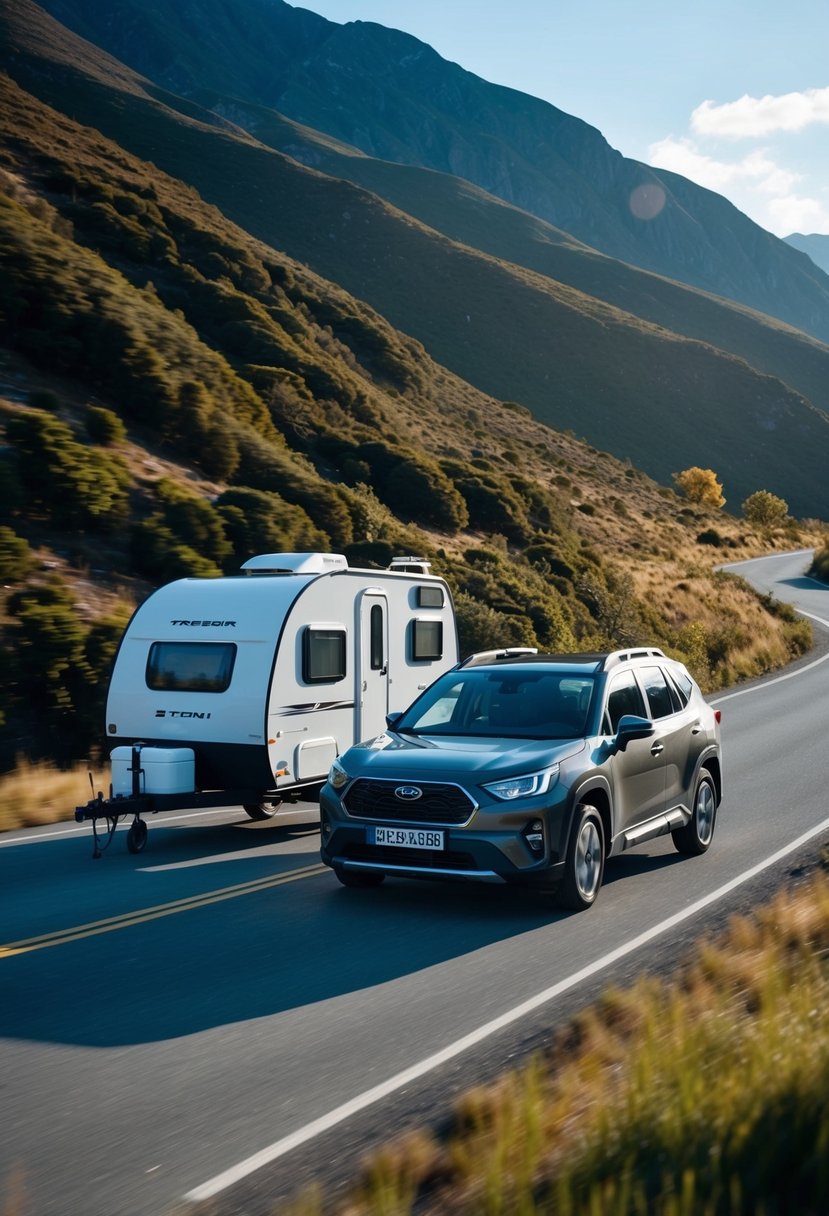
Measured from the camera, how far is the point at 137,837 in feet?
35.3

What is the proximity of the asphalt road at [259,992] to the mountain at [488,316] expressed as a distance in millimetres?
95626

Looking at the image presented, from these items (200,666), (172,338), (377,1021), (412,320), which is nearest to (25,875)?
(200,666)

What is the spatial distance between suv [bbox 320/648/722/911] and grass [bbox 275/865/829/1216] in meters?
2.54

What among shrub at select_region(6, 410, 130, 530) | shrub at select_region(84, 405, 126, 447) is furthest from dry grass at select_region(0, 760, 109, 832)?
shrub at select_region(84, 405, 126, 447)

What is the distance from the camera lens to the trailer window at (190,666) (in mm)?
11453

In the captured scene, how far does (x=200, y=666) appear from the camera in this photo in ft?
38.0

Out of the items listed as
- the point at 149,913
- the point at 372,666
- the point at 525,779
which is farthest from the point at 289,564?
the point at 525,779

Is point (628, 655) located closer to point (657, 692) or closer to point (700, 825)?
point (657, 692)

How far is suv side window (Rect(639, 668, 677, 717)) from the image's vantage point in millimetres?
10008

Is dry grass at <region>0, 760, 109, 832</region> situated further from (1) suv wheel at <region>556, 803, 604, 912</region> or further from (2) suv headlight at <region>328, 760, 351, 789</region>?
(1) suv wheel at <region>556, 803, 604, 912</region>

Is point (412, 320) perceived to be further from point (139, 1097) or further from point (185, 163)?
point (139, 1097)

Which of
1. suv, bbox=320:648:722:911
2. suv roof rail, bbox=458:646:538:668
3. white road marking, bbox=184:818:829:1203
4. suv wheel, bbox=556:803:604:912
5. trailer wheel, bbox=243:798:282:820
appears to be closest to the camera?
white road marking, bbox=184:818:829:1203

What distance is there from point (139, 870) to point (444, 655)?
5551mm

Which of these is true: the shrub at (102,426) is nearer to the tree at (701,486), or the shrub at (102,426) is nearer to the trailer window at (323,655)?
the trailer window at (323,655)
